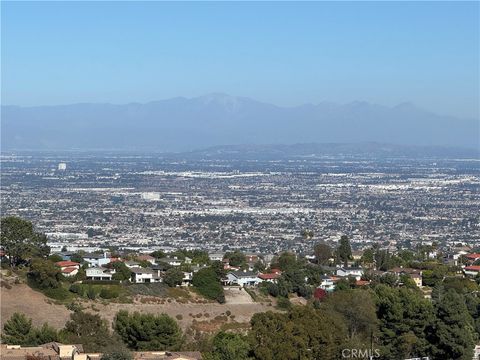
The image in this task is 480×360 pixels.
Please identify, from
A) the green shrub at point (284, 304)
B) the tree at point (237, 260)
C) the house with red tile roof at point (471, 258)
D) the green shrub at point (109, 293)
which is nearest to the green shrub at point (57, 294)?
the green shrub at point (109, 293)

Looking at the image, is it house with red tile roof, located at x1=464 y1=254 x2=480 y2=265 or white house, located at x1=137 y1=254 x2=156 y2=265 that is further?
house with red tile roof, located at x1=464 y1=254 x2=480 y2=265

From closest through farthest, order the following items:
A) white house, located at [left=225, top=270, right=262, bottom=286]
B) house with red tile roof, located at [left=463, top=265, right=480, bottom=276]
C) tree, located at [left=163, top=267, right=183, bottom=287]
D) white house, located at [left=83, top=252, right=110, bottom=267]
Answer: tree, located at [left=163, top=267, right=183, bottom=287]
white house, located at [left=225, top=270, right=262, bottom=286]
white house, located at [left=83, top=252, right=110, bottom=267]
house with red tile roof, located at [left=463, top=265, right=480, bottom=276]

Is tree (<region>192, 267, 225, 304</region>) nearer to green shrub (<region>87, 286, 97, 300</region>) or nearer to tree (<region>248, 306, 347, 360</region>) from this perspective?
green shrub (<region>87, 286, 97, 300</region>)

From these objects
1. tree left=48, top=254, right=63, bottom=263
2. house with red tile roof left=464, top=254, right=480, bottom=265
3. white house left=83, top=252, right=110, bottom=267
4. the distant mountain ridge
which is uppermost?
tree left=48, top=254, right=63, bottom=263

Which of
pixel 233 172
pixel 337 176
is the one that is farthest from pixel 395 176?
pixel 233 172

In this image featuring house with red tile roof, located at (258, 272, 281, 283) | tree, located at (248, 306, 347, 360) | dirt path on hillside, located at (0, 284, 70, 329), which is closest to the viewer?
tree, located at (248, 306, 347, 360)

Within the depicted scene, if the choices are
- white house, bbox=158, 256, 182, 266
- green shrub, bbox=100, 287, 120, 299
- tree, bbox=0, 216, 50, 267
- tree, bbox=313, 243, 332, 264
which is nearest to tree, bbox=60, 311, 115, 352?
green shrub, bbox=100, 287, 120, 299
